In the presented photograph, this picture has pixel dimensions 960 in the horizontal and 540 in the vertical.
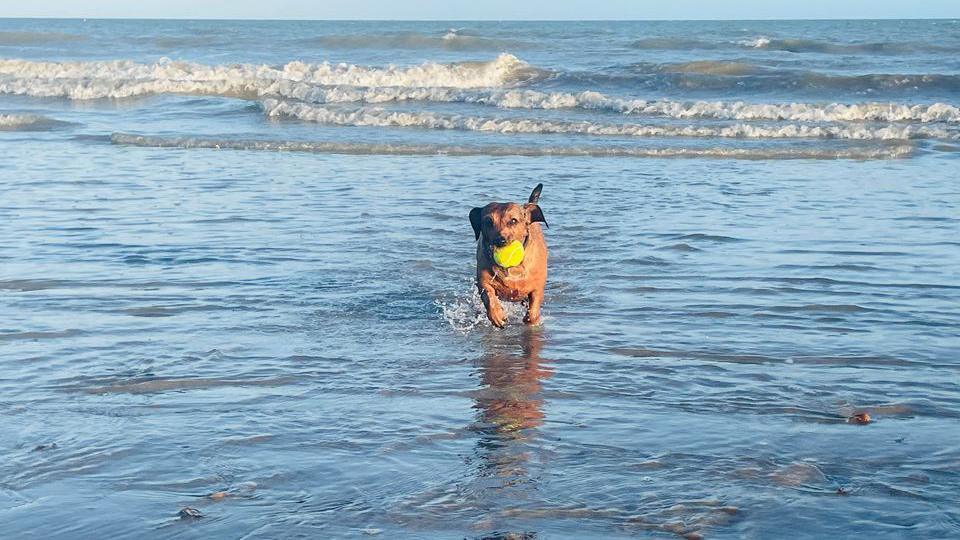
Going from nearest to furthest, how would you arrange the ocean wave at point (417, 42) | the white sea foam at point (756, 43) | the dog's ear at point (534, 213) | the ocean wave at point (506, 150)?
the dog's ear at point (534, 213) < the ocean wave at point (506, 150) < the white sea foam at point (756, 43) < the ocean wave at point (417, 42)

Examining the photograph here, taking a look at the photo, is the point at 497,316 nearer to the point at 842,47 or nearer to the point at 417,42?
the point at 842,47

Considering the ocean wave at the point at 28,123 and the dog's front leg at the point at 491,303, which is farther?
the ocean wave at the point at 28,123

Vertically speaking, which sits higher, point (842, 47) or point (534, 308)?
point (842, 47)

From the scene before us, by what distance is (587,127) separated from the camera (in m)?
19.1

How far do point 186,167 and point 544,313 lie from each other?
8.13m

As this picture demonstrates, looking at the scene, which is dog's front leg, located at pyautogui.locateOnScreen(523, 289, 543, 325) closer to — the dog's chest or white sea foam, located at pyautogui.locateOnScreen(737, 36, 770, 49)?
the dog's chest

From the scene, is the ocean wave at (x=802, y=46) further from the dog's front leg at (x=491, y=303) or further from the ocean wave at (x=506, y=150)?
the dog's front leg at (x=491, y=303)

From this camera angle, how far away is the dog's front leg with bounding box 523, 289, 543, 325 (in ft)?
24.3

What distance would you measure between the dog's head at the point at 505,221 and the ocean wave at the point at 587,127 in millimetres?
11690

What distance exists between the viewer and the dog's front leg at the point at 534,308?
740 cm

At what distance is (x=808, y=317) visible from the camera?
7496 millimetres

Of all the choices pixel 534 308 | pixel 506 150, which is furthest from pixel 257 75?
pixel 534 308

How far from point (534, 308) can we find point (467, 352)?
719 mm

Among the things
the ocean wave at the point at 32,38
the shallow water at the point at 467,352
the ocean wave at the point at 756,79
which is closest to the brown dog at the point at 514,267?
the shallow water at the point at 467,352
